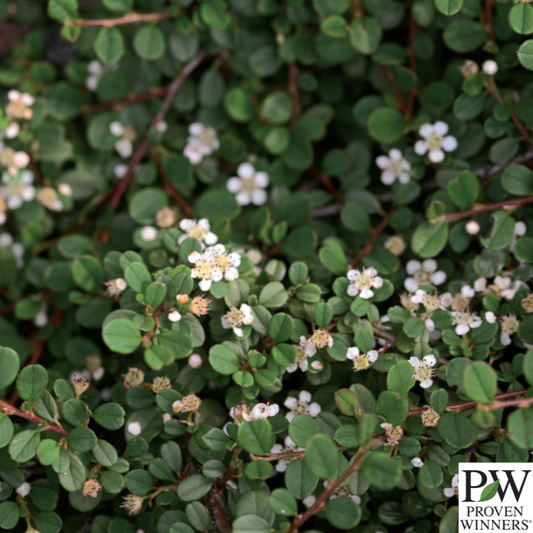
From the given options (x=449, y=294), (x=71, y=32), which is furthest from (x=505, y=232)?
(x=71, y=32)

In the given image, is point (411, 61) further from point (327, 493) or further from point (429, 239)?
point (327, 493)

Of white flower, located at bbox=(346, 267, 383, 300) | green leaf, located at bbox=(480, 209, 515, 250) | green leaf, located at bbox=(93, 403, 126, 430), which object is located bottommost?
green leaf, located at bbox=(93, 403, 126, 430)

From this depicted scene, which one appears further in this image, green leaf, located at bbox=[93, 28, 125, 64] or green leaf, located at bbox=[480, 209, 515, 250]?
green leaf, located at bbox=[93, 28, 125, 64]

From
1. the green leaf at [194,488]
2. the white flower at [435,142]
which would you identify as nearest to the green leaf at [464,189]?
the white flower at [435,142]

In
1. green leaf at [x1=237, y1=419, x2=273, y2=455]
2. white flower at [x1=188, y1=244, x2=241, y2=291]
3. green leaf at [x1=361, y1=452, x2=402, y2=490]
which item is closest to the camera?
green leaf at [x1=361, y1=452, x2=402, y2=490]

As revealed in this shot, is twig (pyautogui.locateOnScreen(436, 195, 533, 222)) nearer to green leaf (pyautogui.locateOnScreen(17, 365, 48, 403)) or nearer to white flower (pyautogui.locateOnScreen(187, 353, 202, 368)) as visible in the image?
white flower (pyautogui.locateOnScreen(187, 353, 202, 368))

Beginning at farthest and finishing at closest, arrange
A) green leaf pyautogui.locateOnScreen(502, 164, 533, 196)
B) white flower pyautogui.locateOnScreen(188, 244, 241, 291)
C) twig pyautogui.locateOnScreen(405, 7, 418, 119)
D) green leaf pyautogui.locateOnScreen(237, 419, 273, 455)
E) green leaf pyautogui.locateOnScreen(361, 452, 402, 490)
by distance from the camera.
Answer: twig pyautogui.locateOnScreen(405, 7, 418, 119), green leaf pyautogui.locateOnScreen(502, 164, 533, 196), white flower pyautogui.locateOnScreen(188, 244, 241, 291), green leaf pyautogui.locateOnScreen(237, 419, 273, 455), green leaf pyautogui.locateOnScreen(361, 452, 402, 490)

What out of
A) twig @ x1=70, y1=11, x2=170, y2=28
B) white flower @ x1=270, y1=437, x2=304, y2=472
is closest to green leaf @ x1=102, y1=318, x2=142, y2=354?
white flower @ x1=270, y1=437, x2=304, y2=472

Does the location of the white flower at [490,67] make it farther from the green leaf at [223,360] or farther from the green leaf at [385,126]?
the green leaf at [223,360]
